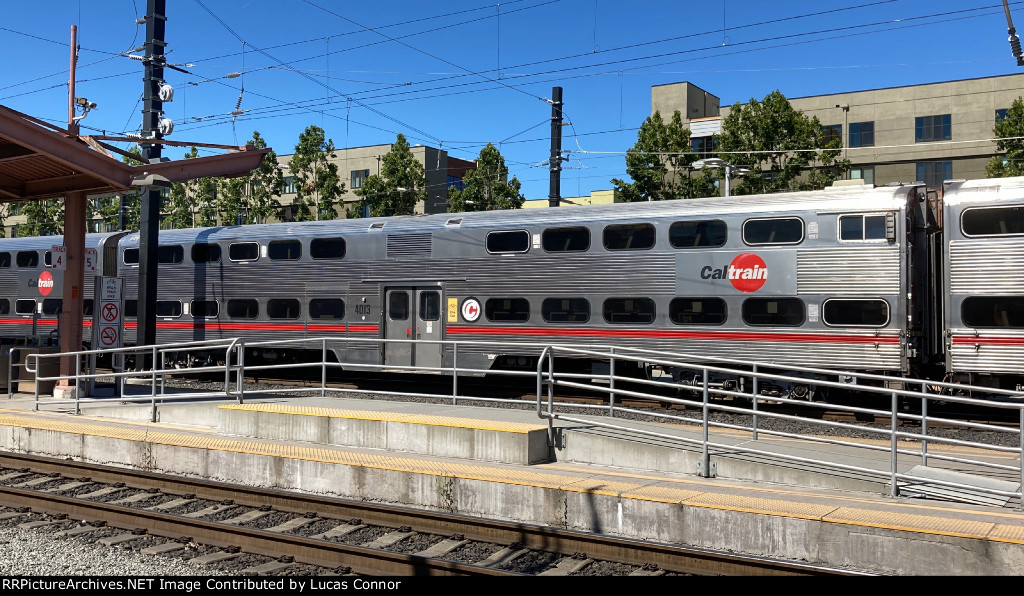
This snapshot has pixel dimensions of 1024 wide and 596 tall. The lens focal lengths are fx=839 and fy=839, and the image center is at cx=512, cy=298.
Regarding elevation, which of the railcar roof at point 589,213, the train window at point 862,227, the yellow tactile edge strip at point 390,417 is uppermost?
the railcar roof at point 589,213

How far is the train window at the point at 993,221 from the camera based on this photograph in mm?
14477

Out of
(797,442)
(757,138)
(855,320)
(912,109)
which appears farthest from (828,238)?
(912,109)

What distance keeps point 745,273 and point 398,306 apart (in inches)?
319

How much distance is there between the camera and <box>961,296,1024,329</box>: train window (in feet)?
47.1

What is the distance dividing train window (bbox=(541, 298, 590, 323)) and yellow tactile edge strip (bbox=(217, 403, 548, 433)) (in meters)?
7.06

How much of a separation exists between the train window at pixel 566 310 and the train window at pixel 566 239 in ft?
3.54

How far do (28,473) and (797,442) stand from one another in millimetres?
10286

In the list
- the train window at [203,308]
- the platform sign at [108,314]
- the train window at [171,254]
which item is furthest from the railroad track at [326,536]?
the train window at [171,254]

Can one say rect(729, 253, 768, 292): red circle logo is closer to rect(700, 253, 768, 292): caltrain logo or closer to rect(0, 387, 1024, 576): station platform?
rect(700, 253, 768, 292): caltrain logo

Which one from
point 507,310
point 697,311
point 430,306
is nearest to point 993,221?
point 697,311

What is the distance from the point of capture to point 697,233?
16828 mm

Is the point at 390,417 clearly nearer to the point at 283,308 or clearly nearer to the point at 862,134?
the point at 283,308

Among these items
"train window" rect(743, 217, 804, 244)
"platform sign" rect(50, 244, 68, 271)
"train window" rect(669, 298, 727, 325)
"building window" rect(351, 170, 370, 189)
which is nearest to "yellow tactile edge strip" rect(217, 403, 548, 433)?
"platform sign" rect(50, 244, 68, 271)

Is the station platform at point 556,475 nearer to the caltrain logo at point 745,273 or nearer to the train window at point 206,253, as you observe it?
the caltrain logo at point 745,273
